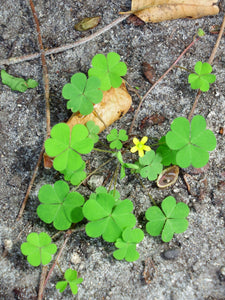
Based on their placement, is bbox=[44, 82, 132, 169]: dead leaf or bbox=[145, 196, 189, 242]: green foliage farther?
bbox=[44, 82, 132, 169]: dead leaf

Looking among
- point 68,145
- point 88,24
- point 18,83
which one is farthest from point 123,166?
point 88,24

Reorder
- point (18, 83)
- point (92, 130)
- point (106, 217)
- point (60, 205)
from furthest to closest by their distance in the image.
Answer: point (18, 83), point (92, 130), point (60, 205), point (106, 217)

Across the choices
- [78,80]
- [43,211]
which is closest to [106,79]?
[78,80]

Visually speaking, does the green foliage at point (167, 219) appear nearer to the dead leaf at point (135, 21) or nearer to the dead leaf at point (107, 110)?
the dead leaf at point (107, 110)

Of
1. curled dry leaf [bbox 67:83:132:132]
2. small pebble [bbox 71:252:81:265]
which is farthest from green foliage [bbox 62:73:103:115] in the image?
small pebble [bbox 71:252:81:265]

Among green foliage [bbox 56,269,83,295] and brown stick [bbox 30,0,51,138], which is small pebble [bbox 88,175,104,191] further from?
green foliage [bbox 56,269,83,295]

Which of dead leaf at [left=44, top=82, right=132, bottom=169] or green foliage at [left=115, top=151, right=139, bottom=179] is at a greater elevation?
dead leaf at [left=44, top=82, right=132, bottom=169]

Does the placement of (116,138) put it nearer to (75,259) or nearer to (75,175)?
(75,175)

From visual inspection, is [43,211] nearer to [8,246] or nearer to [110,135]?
[8,246]
